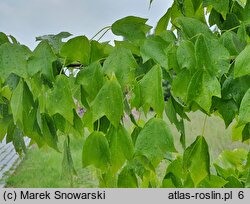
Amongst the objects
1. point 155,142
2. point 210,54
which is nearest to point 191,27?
point 210,54

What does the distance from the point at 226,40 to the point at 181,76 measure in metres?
0.09

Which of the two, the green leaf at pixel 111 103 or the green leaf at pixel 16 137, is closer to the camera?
the green leaf at pixel 111 103

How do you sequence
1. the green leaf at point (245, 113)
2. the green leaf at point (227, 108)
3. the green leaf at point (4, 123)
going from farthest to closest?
the green leaf at point (4, 123) < the green leaf at point (227, 108) < the green leaf at point (245, 113)

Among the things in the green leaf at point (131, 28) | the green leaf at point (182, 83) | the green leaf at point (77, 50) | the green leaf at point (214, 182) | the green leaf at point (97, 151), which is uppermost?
the green leaf at point (131, 28)

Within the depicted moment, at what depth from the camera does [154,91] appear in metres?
0.50

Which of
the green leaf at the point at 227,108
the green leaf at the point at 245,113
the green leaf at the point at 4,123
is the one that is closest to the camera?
the green leaf at the point at 245,113

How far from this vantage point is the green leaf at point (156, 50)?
53cm

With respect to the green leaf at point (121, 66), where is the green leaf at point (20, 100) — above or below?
below

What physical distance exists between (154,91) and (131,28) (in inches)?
4.8

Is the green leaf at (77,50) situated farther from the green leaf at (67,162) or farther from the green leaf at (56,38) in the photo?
the green leaf at (67,162)

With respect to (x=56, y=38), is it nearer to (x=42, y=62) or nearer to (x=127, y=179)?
(x=42, y=62)

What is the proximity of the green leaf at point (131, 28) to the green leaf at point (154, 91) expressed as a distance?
92 mm

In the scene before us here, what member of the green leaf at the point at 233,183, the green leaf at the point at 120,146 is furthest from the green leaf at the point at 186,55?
the green leaf at the point at 233,183

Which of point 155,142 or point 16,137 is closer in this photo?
point 155,142
